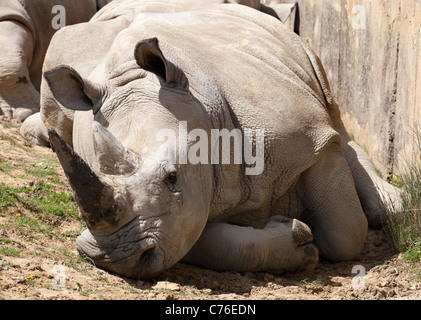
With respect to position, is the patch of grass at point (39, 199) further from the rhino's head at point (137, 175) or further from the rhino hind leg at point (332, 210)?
the rhino hind leg at point (332, 210)

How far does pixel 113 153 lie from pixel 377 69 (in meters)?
3.52

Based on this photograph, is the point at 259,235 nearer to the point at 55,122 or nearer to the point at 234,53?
the point at 234,53

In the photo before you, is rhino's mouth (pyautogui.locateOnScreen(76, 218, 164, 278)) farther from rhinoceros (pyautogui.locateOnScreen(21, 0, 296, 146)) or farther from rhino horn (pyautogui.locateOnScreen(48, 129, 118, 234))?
rhinoceros (pyautogui.locateOnScreen(21, 0, 296, 146))

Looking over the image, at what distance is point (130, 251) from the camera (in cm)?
470

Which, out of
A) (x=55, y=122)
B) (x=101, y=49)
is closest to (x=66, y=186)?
(x=55, y=122)

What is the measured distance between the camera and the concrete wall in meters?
6.71

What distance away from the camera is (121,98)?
16.8 feet

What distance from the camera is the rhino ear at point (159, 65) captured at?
16.5ft

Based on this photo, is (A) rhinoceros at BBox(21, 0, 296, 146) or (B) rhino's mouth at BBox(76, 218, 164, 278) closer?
(B) rhino's mouth at BBox(76, 218, 164, 278)

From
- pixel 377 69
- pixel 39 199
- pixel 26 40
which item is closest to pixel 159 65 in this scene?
pixel 39 199

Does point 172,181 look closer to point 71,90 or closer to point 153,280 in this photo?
point 153,280

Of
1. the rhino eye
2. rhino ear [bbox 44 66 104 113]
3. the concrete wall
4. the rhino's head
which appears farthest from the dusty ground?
the concrete wall

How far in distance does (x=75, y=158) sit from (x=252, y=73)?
5.94ft

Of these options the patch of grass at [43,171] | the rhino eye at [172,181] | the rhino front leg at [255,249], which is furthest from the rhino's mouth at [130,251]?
the patch of grass at [43,171]
